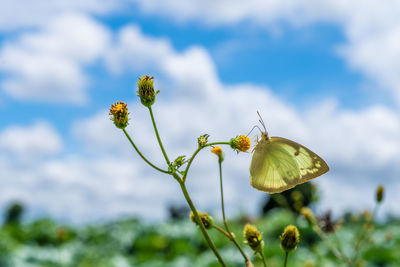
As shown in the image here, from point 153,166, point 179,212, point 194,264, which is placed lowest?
point 153,166

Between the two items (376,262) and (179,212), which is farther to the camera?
(179,212)

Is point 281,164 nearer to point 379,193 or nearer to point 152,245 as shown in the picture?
point 379,193

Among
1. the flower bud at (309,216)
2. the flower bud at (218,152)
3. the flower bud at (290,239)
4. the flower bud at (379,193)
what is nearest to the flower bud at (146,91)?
the flower bud at (218,152)

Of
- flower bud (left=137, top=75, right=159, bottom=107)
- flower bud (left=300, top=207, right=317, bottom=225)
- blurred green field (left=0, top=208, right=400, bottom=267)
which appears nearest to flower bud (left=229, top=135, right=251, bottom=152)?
flower bud (left=137, top=75, right=159, bottom=107)

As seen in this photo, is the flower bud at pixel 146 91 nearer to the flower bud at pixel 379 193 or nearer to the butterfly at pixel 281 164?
the butterfly at pixel 281 164

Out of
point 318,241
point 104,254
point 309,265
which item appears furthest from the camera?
point 318,241

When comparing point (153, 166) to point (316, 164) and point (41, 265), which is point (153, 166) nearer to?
point (316, 164)

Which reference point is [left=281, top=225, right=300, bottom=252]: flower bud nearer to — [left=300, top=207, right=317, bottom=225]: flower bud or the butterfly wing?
the butterfly wing

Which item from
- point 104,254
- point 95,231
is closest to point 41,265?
point 104,254
